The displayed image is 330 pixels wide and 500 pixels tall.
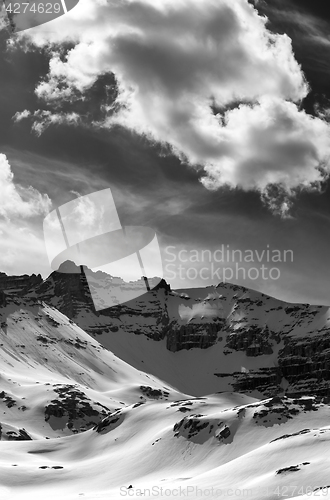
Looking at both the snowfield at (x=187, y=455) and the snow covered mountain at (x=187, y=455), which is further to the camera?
the snow covered mountain at (x=187, y=455)

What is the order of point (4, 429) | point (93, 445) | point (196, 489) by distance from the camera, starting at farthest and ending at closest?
point (4, 429) → point (93, 445) → point (196, 489)

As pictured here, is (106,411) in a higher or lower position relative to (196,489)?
lower

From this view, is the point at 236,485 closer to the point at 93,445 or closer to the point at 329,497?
the point at 329,497

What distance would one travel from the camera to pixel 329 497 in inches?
2076

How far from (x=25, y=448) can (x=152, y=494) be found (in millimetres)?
49264

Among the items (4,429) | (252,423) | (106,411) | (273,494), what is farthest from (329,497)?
(106,411)

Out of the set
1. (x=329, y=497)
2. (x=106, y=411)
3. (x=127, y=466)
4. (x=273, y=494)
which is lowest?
(x=106, y=411)

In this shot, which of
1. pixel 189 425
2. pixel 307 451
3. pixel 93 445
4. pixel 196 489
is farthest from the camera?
pixel 93 445

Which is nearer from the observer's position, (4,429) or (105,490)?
(105,490)

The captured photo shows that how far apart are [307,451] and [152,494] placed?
2267 cm

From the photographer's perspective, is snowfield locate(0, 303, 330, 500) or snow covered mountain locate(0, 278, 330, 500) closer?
snowfield locate(0, 303, 330, 500)

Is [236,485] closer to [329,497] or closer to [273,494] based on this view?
[273,494]

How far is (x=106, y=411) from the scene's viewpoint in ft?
632

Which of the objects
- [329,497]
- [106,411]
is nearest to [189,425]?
[329,497]
